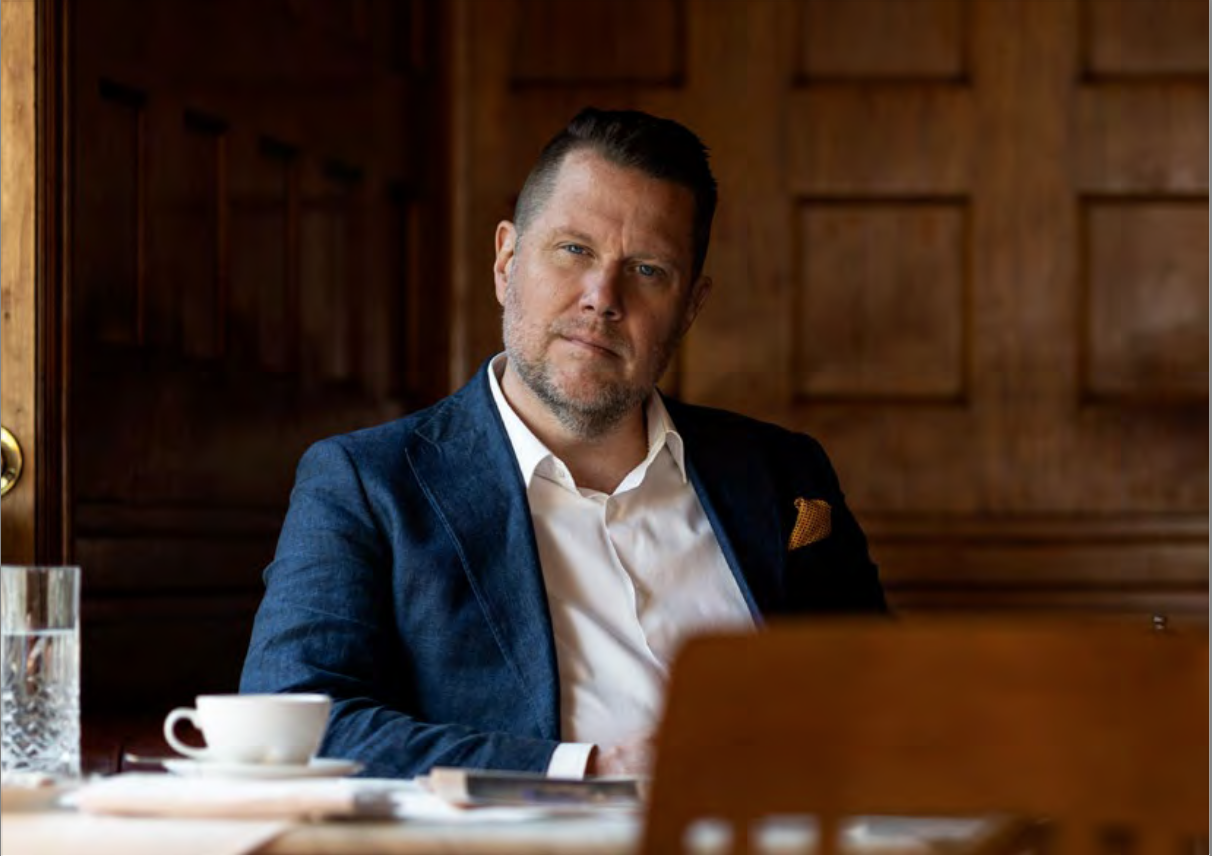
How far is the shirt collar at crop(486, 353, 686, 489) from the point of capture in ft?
7.32

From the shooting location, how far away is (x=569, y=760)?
1.80 m

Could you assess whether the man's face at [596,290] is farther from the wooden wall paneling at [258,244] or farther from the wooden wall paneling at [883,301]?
the wooden wall paneling at [883,301]

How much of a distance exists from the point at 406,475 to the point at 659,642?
32cm

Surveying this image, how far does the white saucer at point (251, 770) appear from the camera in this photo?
137 cm

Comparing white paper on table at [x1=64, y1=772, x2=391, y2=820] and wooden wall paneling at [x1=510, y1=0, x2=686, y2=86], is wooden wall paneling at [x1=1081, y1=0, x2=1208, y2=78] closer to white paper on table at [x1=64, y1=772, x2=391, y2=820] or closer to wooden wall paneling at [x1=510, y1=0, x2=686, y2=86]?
wooden wall paneling at [x1=510, y1=0, x2=686, y2=86]

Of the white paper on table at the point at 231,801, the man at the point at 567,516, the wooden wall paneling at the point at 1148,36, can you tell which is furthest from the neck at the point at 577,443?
the wooden wall paneling at the point at 1148,36

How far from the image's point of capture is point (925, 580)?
353cm

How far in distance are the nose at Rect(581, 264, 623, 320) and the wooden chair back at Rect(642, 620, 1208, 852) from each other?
1398mm

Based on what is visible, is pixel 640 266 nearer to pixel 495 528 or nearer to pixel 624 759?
pixel 495 528

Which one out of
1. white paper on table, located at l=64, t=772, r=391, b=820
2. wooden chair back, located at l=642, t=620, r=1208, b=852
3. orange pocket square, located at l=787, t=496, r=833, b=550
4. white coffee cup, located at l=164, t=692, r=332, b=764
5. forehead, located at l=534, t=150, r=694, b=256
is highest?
forehead, located at l=534, t=150, r=694, b=256

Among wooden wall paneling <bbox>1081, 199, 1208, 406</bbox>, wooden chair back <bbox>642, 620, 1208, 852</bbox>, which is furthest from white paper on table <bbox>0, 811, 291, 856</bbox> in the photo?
wooden wall paneling <bbox>1081, 199, 1208, 406</bbox>

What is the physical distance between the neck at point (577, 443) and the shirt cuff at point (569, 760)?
54 cm

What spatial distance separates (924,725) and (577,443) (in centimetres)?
147

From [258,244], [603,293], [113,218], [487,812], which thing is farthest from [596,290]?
[487,812]
